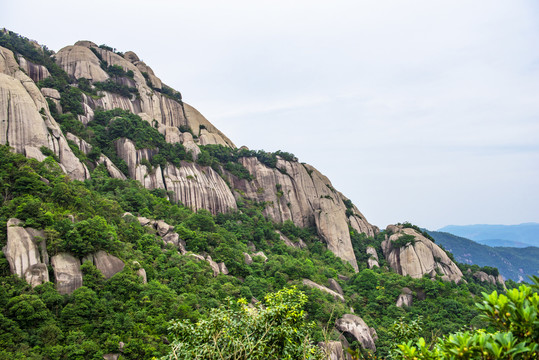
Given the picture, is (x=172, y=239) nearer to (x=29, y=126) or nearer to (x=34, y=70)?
(x=29, y=126)

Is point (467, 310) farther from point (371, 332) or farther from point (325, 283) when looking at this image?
point (325, 283)

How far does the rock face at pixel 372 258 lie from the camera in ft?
152

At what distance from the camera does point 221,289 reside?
24.4m

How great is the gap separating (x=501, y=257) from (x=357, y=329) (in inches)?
5255

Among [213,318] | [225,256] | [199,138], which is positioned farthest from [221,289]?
[199,138]

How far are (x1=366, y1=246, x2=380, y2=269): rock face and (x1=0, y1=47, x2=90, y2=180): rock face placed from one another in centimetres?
3656

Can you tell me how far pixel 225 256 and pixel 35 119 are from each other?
21371 millimetres

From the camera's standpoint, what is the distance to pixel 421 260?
43.8 m

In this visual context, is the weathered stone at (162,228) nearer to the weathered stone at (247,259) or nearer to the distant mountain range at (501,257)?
the weathered stone at (247,259)

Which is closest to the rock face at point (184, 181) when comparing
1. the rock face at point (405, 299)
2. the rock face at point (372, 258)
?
the rock face at point (372, 258)

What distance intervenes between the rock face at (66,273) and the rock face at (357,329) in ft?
60.1

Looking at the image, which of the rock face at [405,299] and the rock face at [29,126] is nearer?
the rock face at [29,126]

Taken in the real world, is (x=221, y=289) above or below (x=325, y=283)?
above

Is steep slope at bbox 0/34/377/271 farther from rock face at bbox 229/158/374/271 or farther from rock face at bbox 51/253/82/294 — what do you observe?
rock face at bbox 51/253/82/294
